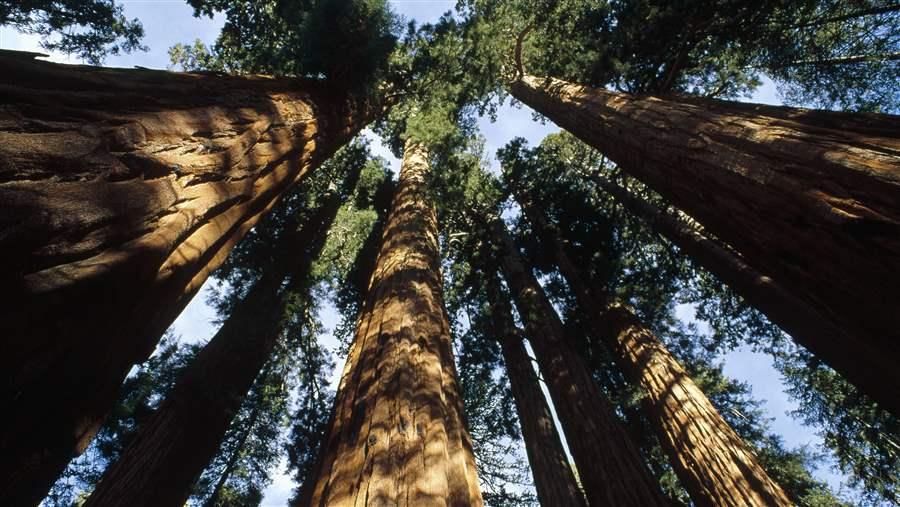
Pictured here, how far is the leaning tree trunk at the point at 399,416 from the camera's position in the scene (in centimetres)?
167

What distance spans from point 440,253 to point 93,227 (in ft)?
17.7

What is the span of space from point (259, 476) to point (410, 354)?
6515mm

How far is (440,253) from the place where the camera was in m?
6.64

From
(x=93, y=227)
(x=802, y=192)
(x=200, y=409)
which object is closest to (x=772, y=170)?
(x=802, y=192)

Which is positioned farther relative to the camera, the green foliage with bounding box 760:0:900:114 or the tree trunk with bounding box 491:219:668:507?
the green foliage with bounding box 760:0:900:114

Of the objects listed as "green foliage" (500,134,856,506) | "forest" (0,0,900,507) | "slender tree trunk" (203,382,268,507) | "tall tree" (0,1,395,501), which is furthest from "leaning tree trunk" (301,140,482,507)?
"green foliage" (500,134,856,506)

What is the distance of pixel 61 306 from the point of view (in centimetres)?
126

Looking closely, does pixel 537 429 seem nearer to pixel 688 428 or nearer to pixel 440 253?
pixel 688 428

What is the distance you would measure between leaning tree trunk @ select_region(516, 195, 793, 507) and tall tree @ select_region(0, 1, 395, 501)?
5687 millimetres

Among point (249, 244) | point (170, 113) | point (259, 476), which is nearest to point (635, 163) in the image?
point (170, 113)

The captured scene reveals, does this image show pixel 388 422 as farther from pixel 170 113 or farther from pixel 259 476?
pixel 259 476

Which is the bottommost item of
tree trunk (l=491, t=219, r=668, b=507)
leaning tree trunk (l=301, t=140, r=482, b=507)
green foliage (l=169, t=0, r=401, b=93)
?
leaning tree trunk (l=301, t=140, r=482, b=507)

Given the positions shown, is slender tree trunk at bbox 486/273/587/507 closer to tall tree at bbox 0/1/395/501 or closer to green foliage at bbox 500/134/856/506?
green foliage at bbox 500/134/856/506

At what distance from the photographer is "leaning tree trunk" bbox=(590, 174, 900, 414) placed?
499cm
